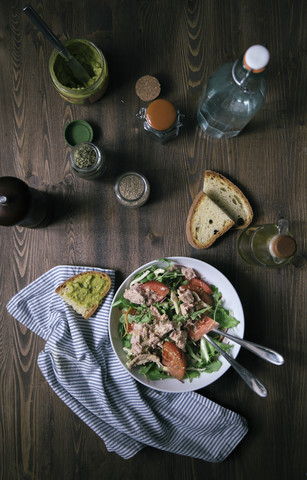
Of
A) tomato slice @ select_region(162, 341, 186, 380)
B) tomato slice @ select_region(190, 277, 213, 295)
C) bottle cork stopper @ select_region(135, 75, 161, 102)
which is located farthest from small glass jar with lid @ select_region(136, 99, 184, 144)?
tomato slice @ select_region(162, 341, 186, 380)

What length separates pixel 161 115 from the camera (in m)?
1.44

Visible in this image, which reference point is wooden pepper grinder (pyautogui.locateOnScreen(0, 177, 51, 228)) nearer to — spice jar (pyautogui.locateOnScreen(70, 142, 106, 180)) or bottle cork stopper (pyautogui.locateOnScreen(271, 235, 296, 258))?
spice jar (pyautogui.locateOnScreen(70, 142, 106, 180))

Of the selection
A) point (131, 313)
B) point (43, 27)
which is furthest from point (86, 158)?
point (131, 313)

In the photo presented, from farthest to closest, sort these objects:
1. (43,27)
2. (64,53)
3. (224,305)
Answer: (224,305), (64,53), (43,27)

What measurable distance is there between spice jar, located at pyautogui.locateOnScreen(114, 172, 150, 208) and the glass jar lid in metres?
0.25

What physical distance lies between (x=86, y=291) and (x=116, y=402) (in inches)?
22.1

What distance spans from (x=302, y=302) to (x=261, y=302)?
20cm

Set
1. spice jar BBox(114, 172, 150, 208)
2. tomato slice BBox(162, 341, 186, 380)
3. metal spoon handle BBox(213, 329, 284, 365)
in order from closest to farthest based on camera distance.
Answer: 1. metal spoon handle BBox(213, 329, 284, 365)
2. tomato slice BBox(162, 341, 186, 380)
3. spice jar BBox(114, 172, 150, 208)

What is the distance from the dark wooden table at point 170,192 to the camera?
5.24ft

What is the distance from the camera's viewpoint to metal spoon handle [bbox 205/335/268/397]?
47.9 inches

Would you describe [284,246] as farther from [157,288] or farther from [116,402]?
[116,402]

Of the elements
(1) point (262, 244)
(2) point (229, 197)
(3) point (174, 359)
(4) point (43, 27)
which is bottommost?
(3) point (174, 359)

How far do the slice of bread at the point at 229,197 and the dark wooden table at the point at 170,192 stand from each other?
0.20 feet

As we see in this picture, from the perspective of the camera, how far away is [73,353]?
1.55m
